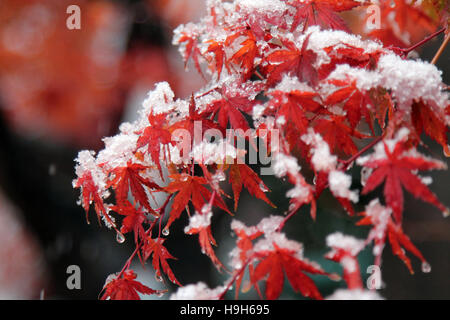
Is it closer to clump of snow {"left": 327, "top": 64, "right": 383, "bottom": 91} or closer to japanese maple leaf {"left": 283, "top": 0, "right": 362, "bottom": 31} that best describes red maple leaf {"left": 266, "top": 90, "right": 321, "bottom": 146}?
clump of snow {"left": 327, "top": 64, "right": 383, "bottom": 91}

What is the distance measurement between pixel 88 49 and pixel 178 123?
5.67 ft

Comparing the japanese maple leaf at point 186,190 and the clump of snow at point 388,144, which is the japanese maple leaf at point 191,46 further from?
the clump of snow at point 388,144

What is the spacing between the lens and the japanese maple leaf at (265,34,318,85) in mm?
536

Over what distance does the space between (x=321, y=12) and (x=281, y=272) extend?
48 centimetres

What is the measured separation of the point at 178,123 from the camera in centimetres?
61

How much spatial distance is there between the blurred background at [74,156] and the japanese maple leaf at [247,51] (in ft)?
3.67

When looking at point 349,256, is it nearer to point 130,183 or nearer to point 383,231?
point 383,231

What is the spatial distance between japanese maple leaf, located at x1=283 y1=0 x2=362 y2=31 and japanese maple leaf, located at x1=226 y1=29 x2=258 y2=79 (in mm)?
82

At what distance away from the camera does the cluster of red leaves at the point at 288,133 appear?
461mm

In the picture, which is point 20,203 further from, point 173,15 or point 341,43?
point 341,43

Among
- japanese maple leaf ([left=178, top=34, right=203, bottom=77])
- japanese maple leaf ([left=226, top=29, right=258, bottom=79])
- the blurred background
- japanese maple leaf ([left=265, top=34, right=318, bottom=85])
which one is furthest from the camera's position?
the blurred background

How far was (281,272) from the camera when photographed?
476 mm

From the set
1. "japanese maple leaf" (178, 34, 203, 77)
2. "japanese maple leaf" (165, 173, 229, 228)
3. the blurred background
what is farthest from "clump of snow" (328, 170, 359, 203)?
the blurred background
